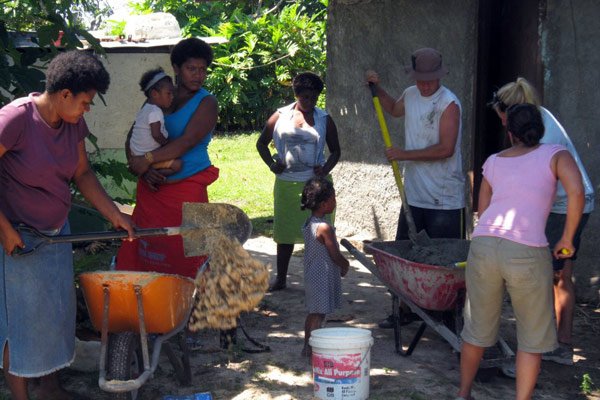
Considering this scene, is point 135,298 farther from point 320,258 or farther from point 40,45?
point 40,45

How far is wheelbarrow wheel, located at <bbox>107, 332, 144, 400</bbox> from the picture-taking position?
434 centimetres

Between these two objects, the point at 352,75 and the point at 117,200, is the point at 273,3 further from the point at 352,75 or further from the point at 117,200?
the point at 117,200

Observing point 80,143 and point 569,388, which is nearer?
point 80,143

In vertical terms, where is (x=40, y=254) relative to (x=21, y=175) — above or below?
below

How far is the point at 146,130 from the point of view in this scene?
5.33m

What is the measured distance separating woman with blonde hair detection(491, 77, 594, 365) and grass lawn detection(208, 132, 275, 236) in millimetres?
4259

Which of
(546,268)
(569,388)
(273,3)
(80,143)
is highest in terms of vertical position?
(273,3)

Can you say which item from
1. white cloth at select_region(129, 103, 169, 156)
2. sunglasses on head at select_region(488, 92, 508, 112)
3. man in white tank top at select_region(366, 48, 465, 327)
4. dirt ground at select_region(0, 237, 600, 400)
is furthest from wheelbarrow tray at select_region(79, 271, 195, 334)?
sunglasses on head at select_region(488, 92, 508, 112)

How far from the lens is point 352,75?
8602mm

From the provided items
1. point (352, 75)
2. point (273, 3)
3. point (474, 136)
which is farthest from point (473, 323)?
point (273, 3)

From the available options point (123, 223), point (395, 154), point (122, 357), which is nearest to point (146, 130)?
point (123, 223)

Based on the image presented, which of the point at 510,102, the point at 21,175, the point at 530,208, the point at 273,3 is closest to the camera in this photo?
the point at 21,175

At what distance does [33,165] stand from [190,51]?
1.52 metres

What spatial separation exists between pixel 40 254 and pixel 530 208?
8.04 feet
